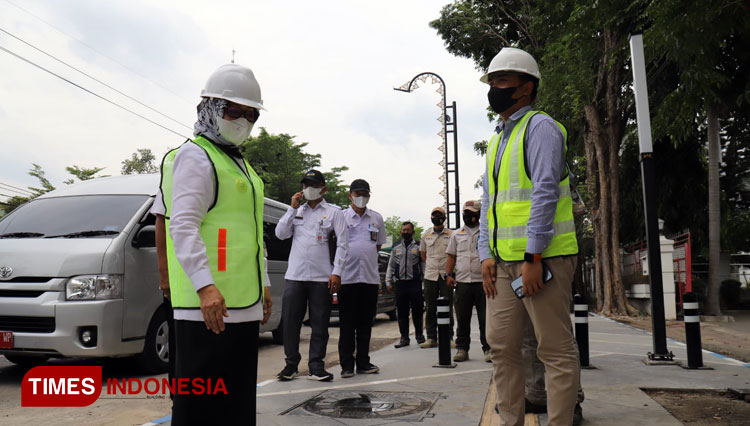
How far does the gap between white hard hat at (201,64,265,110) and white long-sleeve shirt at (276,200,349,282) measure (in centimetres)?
371

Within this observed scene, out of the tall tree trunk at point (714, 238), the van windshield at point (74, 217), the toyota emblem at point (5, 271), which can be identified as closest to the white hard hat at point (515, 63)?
the van windshield at point (74, 217)

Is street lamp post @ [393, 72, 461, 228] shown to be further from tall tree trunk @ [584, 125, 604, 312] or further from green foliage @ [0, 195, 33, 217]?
green foliage @ [0, 195, 33, 217]

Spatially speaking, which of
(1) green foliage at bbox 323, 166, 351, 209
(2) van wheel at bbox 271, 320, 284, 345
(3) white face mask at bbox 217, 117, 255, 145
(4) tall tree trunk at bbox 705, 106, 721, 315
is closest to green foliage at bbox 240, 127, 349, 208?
(1) green foliage at bbox 323, 166, 351, 209

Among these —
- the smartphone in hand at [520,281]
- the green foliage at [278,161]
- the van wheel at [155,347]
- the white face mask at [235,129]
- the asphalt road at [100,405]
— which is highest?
the green foliage at [278,161]

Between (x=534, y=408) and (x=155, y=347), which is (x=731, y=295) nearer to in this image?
(x=534, y=408)

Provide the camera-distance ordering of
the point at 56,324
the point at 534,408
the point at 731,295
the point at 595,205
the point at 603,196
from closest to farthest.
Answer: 1. the point at 534,408
2. the point at 56,324
3. the point at 603,196
4. the point at 595,205
5. the point at 731,295

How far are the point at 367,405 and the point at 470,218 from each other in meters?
3.90

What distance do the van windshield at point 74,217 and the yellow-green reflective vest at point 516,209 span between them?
4527mm

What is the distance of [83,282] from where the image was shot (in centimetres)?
608

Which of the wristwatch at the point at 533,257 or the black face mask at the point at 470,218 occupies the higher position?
the black face mask at the point at 470,218

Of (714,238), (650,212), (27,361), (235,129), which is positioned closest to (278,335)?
(27,361)

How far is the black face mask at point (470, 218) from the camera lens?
27.2ft

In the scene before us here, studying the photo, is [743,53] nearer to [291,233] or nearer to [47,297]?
[291,233]

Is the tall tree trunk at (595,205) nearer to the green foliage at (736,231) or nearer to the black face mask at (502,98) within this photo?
the green foliage at (736,231)
